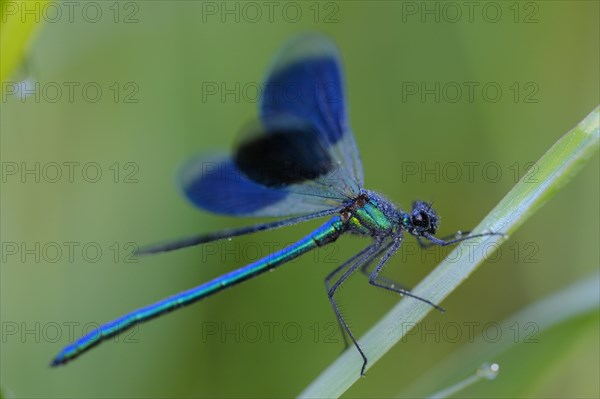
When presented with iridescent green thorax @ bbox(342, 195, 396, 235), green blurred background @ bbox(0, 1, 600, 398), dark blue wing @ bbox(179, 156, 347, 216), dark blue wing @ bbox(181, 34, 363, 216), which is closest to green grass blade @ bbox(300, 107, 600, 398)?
iridescent green thorax @ bbox(342, 195, 396, 235)

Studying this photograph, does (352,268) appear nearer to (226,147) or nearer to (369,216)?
(369,216)

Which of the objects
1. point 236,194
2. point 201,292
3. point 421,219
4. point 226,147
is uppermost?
point 226,147

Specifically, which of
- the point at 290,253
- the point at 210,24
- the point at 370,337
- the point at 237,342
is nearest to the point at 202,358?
the point at 237,342

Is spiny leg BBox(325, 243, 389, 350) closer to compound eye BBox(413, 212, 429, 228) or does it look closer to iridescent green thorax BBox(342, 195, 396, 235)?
iridescent green thorax BBox(342, 195, 396, 235)

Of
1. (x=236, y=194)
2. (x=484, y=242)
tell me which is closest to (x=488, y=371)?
(x=484, y=242)

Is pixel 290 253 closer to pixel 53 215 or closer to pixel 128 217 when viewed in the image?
A: pixel 128 217

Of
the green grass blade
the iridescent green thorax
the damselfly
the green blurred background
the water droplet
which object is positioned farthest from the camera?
the green blurred background
